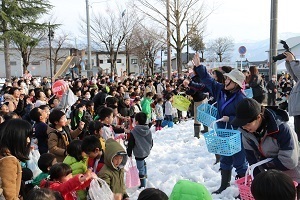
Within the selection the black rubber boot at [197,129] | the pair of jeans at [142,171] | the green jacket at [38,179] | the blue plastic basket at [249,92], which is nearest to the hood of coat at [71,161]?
the green jacket at [38,179]

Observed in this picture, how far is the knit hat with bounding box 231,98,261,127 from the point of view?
9.52ft

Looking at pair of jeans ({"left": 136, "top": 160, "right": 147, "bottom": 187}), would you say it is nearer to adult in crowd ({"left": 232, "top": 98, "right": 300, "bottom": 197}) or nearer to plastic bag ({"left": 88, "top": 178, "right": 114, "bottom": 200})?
plastic bag ({"left": 88, "top": 178, "right": 114, "bottom": 200})

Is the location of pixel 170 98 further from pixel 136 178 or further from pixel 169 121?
pixel 136 178

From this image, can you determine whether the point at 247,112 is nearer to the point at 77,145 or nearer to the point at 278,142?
the point at 278,142

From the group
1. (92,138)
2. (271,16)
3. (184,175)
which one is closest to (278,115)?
(92,138)

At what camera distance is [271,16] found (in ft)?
34.5

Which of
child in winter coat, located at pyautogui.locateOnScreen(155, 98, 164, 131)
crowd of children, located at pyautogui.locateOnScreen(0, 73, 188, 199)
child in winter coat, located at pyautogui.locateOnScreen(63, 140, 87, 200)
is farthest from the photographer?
child in winter coat, located at pyautogui.locateOnScreen(155, 98, 164, 131)

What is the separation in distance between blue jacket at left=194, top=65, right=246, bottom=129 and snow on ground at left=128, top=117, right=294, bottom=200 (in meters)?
1.29

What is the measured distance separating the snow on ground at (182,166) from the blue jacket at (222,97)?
4.24ft

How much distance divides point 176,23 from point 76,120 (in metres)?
14.2

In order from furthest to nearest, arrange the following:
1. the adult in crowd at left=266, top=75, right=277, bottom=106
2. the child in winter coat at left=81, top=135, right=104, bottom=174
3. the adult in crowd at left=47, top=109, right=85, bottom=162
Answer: the adult in crowd at left=266, top=75, right=277, bottom=106
the adult in crowd at left=47, top=109, right=85, bottom=162
the child in winter coat at left=81, top=135, right=104, bottom=174

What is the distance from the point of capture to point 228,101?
460 cm

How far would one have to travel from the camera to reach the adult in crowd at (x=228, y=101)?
447 cm

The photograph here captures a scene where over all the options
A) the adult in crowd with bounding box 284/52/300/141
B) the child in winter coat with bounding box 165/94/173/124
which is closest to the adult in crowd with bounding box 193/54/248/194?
the adult in crowd with bounding box 284/52/300/141
